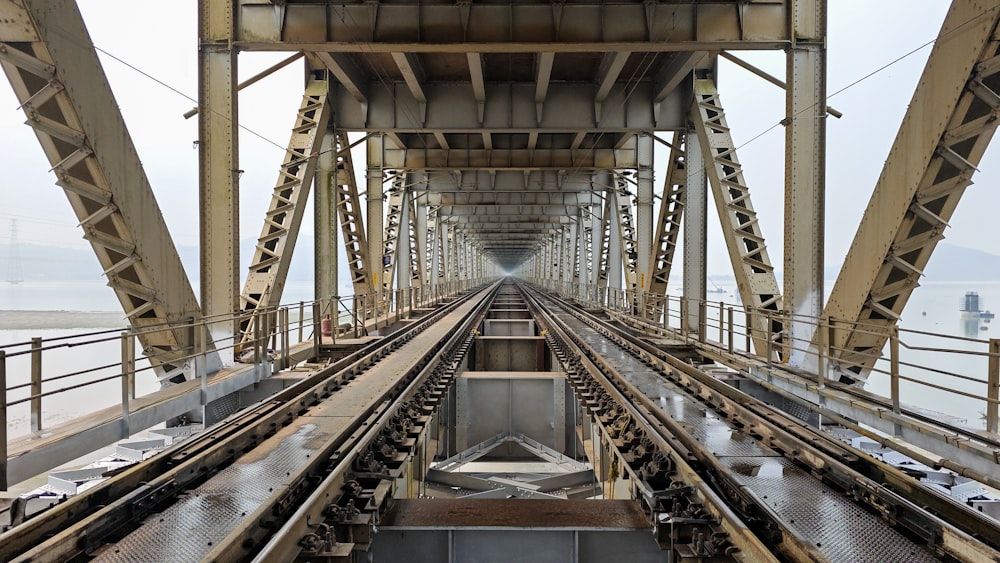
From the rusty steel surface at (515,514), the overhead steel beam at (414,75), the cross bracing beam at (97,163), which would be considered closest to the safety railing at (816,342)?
the rusty steel surface at (515,514)

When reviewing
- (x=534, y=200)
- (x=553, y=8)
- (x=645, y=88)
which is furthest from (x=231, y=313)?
(x=534, y=200)

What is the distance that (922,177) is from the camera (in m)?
6.42

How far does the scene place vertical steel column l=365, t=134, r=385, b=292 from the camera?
704 inches

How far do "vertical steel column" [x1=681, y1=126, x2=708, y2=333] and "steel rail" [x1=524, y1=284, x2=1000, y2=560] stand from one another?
20.8 ft

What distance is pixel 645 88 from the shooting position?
45.3 feet

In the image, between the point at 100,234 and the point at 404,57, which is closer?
the point at 100,234

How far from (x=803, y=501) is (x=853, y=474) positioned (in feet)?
1.51

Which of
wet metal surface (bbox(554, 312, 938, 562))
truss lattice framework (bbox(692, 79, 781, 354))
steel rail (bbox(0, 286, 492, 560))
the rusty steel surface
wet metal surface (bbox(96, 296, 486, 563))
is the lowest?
the rusty steel surface

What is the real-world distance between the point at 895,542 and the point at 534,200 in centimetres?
2839

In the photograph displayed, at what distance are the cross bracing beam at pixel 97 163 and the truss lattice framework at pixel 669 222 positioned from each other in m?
9.52

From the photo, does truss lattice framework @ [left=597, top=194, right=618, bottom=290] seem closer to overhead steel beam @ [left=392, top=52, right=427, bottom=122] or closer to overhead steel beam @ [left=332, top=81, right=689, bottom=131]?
overhead steel beam @ [left=332, top=81, right=689, bottom=131]

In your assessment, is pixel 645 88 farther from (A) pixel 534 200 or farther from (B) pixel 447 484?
(A) pixel 534 200

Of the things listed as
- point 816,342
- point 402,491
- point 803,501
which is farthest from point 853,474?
point 816,342

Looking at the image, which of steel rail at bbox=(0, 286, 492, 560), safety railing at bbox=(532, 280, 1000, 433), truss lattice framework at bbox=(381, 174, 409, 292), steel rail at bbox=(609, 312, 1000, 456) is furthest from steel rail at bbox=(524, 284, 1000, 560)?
truss lattice framework at bbox=(381, 174, 409, 292)
